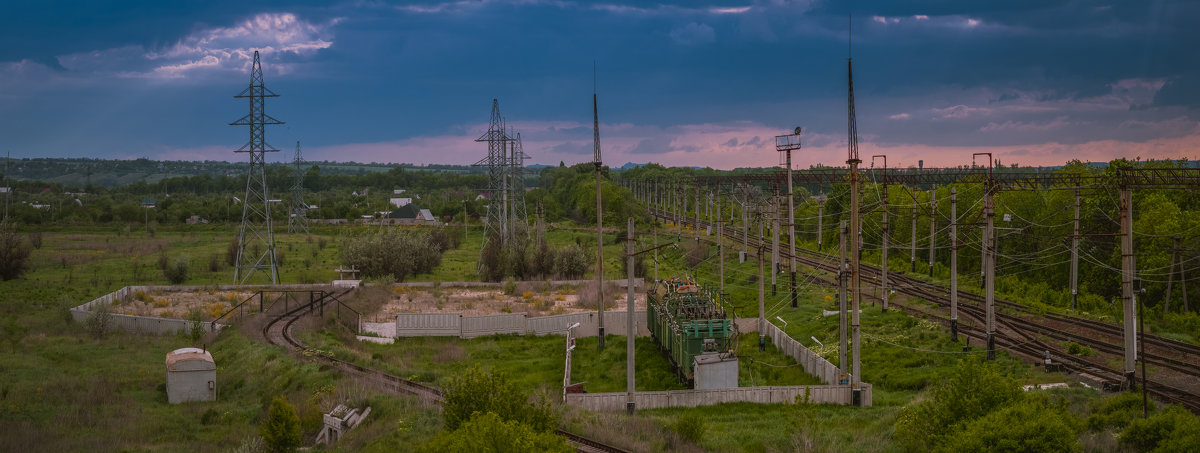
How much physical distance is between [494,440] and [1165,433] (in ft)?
45.4

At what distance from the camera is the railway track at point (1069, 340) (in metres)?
24.8

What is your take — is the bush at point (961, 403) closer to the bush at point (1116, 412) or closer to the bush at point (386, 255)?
the bush at point (1116, 412)

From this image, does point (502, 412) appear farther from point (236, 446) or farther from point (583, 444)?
point (236, 446)

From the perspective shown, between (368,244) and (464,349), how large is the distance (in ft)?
92.9

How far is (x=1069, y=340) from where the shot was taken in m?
30.6

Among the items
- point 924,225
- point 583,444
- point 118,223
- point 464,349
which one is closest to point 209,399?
point 464,349

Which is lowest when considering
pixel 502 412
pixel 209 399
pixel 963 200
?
pixel 209 399

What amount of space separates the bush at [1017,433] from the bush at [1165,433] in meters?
1.86

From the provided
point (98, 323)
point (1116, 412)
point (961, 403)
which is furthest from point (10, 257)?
point (1116, 412)

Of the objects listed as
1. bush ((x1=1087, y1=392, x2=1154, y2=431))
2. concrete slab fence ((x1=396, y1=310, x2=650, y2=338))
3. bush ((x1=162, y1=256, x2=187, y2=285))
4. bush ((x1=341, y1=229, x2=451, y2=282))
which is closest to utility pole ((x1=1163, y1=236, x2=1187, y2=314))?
bush ((x1=1087, y1=392, x2=1154, y2=431))

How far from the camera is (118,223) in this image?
106 meters

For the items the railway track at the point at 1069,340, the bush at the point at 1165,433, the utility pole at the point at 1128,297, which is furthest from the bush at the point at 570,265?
the bush at the point at 1165,433

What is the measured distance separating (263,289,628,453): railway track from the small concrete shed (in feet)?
11.6

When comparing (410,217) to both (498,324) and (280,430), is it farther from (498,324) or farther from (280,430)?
(280,430)
